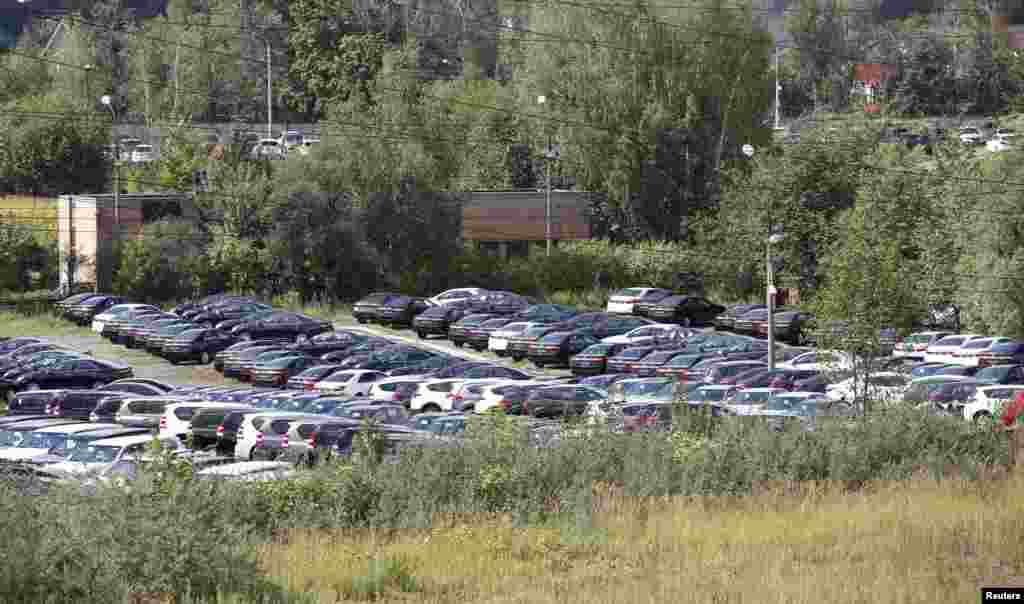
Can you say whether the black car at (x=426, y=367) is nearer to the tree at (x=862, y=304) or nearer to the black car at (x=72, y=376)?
the black car at (x=72, y=376)

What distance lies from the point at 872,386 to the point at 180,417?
1521 centimetres

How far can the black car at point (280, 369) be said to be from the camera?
4034cm

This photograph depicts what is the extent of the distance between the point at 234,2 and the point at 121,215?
61.9 meters

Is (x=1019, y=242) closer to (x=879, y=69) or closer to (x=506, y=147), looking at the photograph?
(x=506, y=147)

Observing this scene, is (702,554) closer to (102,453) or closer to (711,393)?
(102,453)

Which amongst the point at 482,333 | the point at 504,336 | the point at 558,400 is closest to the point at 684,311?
the point at 482,333

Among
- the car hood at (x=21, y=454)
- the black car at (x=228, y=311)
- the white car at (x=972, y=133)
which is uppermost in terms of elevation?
the white car at (x=972, y=133)

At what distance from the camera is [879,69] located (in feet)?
386

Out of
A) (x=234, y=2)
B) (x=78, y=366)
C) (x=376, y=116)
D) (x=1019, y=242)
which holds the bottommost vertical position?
(x=78, y=366)

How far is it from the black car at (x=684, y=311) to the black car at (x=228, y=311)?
13977mm

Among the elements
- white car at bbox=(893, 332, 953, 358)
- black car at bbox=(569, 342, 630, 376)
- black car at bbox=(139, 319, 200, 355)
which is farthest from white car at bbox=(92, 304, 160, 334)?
white car at bbox=(893, 332, 953, 358)

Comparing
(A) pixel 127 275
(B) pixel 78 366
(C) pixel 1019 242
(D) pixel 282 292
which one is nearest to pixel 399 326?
(D) pixel 282 292

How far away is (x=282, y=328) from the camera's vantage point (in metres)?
48.4

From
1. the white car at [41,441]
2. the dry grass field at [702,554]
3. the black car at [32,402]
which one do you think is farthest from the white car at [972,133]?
the dry grass field at [702,554]
